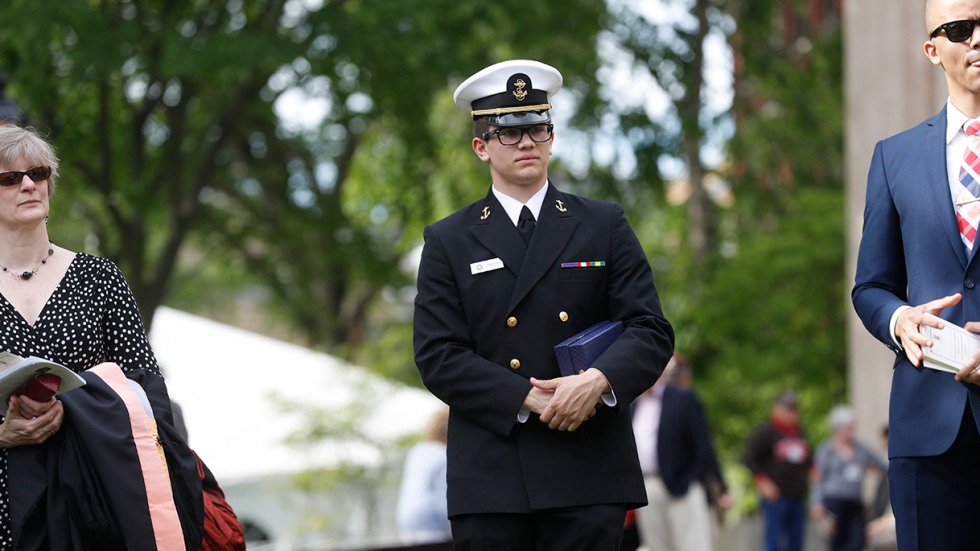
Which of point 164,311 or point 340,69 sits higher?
point 340,69

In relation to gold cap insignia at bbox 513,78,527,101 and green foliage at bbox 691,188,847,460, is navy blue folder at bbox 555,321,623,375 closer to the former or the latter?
gold cap insignia at bbox 513,78,527,101

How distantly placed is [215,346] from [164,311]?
1.08 metres

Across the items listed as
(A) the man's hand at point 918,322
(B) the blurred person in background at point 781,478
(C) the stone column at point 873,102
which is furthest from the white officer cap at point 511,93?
(C) the stone column at point 873,102

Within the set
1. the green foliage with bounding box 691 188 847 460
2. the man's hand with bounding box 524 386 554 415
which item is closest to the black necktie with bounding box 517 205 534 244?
the man's hand with bounding box 524 386 554 415

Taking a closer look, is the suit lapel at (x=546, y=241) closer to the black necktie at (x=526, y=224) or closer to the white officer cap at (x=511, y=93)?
the black necktie at (x=526, y=224)

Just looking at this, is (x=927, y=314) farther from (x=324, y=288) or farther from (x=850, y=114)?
(x=324, y=288)

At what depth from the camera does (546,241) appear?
18.2ft

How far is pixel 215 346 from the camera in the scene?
2009 cm

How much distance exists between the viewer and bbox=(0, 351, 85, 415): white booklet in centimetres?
505

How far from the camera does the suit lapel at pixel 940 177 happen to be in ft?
16.0

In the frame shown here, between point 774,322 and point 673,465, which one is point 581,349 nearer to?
point 673,465

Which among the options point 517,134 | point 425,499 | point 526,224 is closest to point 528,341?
point 526,224

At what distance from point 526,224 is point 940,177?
1412mm

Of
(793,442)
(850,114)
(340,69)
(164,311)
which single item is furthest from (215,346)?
(850,114)
